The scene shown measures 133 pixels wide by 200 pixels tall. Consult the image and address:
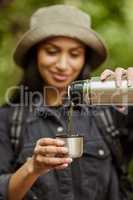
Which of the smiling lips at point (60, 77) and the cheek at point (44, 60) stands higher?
the cheek at point (44, 60)

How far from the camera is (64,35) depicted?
248cm

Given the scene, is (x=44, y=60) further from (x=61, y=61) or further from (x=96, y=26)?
(x=96, y=26)

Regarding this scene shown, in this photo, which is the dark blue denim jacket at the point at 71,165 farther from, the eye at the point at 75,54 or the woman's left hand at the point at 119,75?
the woman's left hand at the point at 119,75

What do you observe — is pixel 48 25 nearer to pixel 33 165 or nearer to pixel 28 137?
pixel 28 137

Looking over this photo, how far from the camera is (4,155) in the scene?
2.34 meters

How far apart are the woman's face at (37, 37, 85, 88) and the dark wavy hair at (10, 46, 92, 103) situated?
0.03m

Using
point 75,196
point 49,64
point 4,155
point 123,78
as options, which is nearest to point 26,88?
point 49,64

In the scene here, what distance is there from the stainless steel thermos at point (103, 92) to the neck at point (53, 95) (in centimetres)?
70

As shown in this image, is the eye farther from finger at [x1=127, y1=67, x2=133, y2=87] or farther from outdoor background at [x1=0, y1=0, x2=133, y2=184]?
outdoor background at [x1=0, y1=0, x2=133, y2=184]

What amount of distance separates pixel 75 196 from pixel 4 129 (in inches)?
13.5

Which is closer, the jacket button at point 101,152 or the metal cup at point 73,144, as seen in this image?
the metal cup at point 73,144

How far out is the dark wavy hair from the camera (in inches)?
101

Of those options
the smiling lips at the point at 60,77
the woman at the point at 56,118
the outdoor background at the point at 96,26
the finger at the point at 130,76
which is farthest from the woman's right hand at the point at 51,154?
the outdoor background at the point at 96,26

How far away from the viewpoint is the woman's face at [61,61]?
246 centimetres
